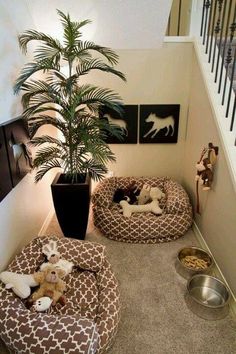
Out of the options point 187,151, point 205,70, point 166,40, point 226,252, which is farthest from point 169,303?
point 166,40

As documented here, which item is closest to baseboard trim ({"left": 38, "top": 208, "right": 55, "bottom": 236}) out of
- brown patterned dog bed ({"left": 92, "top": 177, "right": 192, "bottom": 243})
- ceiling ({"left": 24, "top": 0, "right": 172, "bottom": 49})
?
brown patterned dog bed ({"left": 92, "top": 177, "right": 192, "bottom": 243})

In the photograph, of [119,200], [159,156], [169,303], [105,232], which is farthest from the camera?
[159,156]

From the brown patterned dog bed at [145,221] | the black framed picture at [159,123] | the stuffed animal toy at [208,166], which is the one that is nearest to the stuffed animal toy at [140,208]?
the brown patterned dog bed at [145,221]

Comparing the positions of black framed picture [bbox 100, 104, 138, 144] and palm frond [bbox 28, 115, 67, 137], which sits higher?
palm frond [bbox 28, 115, 67, 137]

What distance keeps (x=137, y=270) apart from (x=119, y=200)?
87 centimetres

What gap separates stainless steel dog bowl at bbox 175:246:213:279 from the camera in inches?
74.6

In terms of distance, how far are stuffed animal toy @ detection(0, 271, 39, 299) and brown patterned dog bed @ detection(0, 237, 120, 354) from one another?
0.03m

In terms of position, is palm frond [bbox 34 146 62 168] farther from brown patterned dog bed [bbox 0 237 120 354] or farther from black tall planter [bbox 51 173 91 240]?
brown patterned dog bed [bbox 0 237 120 354]

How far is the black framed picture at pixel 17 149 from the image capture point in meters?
1.79

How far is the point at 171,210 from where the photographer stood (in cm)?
240

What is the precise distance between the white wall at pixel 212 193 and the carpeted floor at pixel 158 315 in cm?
33

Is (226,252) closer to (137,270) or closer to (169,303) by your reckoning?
(169,303)

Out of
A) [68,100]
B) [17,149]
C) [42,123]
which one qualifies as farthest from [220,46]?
[17,149]

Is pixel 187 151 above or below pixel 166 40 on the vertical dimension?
below
